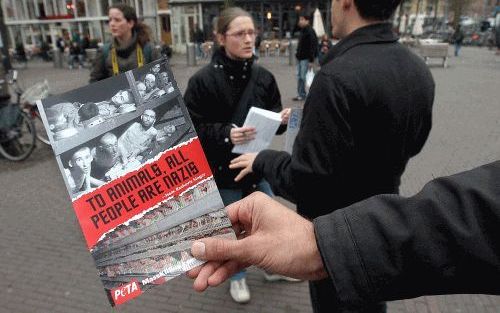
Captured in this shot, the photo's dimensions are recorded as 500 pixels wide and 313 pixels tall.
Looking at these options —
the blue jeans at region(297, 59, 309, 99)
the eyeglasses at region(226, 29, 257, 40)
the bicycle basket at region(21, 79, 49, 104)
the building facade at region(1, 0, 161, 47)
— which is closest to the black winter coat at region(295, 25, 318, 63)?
the blue jeans at region(297, 59, 309, 99)

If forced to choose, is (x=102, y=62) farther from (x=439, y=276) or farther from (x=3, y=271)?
(x=439, y=276)

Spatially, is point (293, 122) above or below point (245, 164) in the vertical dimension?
above

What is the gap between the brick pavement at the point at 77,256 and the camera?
308 centimetres

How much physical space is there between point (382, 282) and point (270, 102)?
2.12 meters

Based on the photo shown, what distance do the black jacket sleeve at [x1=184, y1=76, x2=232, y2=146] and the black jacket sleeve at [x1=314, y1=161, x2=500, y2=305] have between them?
5.48ft

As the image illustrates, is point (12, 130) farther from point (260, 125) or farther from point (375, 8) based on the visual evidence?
point (375, 8)

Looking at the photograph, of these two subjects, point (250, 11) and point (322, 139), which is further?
point (250, 11)

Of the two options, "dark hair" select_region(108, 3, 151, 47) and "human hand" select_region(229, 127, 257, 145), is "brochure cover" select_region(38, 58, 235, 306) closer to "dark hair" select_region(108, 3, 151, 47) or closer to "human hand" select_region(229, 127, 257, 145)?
"human hand" select_region(229, 127, 257, 145)

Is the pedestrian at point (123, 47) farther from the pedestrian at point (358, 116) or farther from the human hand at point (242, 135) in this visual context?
the pedestrian at point (358, 116)

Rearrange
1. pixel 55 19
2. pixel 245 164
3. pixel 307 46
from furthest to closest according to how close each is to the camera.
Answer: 1. pixel 55 19
2. pixel 307 46
3. pixel 245 164

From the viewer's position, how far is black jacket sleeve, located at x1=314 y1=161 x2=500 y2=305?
893 mm

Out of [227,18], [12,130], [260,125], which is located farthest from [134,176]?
[12,130]

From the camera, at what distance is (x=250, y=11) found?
28.1 metres

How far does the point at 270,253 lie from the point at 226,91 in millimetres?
1776
